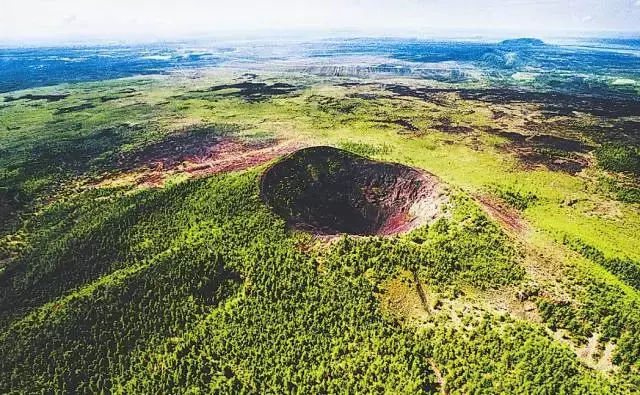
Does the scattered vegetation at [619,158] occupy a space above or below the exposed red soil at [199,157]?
below

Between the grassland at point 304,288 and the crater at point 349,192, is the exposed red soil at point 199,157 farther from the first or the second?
the crater at point 349,192

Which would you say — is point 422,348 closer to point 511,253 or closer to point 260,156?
point 511,253

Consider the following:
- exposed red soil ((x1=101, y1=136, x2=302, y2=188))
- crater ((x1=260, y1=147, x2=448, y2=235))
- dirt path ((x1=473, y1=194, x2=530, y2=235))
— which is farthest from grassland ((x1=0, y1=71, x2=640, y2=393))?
crater ((x1=260, y1=147, x2=448, y2=235))

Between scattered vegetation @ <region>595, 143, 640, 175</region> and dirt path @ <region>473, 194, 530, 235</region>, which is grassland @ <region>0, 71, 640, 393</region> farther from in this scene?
scattered vegetation @ <region>595, 143, 640, 175</region>

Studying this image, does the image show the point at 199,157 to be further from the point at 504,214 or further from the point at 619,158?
the point at 619,158

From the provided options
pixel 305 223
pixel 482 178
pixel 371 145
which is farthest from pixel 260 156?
pixel 482 178

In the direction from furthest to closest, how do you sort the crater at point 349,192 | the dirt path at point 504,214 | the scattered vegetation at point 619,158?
the scattered vegetation at point 619,158 < the crater at point 349,192 < the dirt path at point 504,214

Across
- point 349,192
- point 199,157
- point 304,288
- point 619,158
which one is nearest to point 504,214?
point 349,192

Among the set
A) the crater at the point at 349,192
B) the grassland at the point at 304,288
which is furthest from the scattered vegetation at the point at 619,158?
the crater at the point at 349,192
